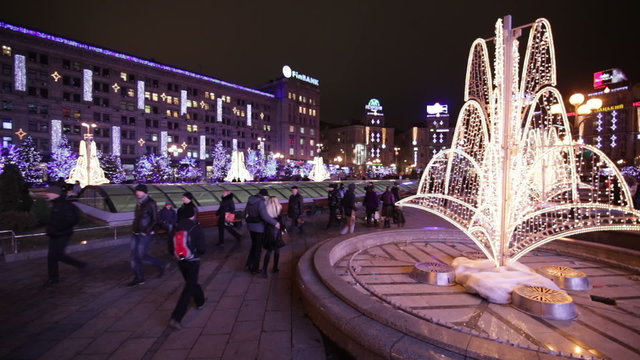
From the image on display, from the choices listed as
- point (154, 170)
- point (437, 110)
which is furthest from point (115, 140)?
point (437, 110)

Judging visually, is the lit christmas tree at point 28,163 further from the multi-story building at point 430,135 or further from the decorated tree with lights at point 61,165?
the multi-story building at point 430,135

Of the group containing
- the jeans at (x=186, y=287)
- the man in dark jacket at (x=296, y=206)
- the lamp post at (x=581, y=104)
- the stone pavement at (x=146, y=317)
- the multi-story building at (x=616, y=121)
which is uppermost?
Result: the multi-story building at (x=616, y=121)

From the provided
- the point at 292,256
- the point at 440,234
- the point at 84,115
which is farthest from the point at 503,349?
the point at 84,115

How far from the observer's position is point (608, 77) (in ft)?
276

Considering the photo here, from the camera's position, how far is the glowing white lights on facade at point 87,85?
5546cm

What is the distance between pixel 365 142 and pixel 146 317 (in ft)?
355

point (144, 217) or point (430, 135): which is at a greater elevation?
point (430, 135)

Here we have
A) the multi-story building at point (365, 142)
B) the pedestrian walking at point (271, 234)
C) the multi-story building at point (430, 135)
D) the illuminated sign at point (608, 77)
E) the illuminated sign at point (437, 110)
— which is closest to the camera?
the pedestrian walking at point (271, 234)

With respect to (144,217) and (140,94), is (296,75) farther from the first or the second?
(144,217)

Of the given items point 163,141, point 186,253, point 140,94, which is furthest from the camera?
point 163,141

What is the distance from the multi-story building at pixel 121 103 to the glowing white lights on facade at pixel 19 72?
117 millimetres

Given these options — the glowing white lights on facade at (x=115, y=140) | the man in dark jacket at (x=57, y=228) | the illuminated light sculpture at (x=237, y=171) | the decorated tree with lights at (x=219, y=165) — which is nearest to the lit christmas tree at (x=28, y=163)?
the glowing white lights on facade at (x=115, y=140)

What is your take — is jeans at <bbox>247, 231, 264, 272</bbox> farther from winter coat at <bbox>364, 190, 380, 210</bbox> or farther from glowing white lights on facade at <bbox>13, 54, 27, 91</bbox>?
glowing white lights on facade at <bbox>13, 54, 27, 91</bbox>

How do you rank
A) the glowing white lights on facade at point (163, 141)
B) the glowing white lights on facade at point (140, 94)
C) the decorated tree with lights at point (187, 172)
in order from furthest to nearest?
the glowing white lights on facade at point (163, 141) < the glowing white lights on facade at point (140, 94) < the decorated tree with lights at point (187, 172)
